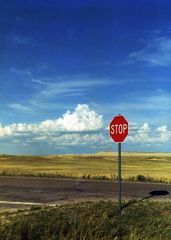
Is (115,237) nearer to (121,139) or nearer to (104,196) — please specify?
(121,139)

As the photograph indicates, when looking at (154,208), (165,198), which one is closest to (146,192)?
(165,198)

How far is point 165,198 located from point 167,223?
20.0ft

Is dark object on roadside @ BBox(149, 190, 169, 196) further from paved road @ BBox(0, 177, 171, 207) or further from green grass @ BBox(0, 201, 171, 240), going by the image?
green grass @ BBox(0, 201, 171, 240)

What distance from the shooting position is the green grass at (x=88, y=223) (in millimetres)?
12945

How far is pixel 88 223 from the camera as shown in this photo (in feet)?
45.6

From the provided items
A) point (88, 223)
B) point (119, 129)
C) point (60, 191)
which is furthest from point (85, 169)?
point (88, 223)

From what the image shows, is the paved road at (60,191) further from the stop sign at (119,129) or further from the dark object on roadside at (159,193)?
the stop sign at (119,129)

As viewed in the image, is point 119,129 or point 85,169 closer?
point 119,129

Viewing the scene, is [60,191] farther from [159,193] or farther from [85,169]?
[85,169]

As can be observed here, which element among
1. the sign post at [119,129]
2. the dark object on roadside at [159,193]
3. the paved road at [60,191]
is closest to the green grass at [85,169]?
the paved road at [60,191]

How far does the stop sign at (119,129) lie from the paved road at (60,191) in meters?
4.13

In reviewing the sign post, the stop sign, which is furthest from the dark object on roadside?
the stop sign

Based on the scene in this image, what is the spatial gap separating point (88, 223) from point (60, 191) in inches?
385

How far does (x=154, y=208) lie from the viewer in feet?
58.4
